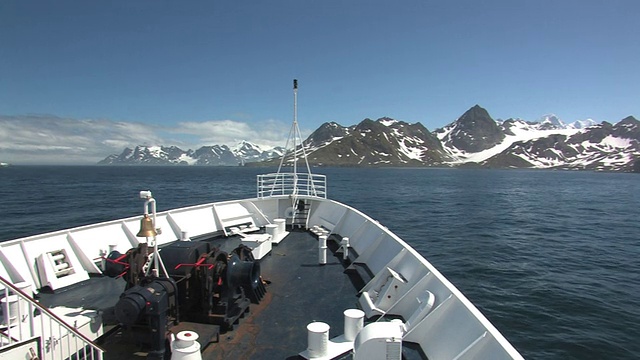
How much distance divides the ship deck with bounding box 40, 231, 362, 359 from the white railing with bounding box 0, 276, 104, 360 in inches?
26.0

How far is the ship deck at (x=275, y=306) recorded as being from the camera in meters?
6.56

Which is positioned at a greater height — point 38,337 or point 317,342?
point 38,337

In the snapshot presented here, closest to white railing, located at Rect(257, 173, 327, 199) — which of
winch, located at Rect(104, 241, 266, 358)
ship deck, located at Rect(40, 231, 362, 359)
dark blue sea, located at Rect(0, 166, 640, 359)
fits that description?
ship deck, located at Rect(40, 231, 362, 359)

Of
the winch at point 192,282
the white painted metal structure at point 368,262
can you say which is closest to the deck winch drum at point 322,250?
the white painted metal structure at point 368,262

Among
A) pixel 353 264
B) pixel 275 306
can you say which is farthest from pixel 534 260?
pixel 275 306

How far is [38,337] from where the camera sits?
15.2 feet

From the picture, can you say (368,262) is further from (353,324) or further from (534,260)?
(534,260)

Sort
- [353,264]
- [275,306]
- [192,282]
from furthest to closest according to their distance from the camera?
1. [353,264]
2. [275,306]
3. [192,282]

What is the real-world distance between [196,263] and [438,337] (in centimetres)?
476

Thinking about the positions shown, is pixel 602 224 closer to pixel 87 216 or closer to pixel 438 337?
pixel 438 337

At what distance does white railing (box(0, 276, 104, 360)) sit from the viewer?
445 centimetres

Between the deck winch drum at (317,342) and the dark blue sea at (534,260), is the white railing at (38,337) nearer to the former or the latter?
the deck winch drum at (317,342)

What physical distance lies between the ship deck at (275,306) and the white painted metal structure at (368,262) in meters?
0.80

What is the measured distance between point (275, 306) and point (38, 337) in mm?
4793
